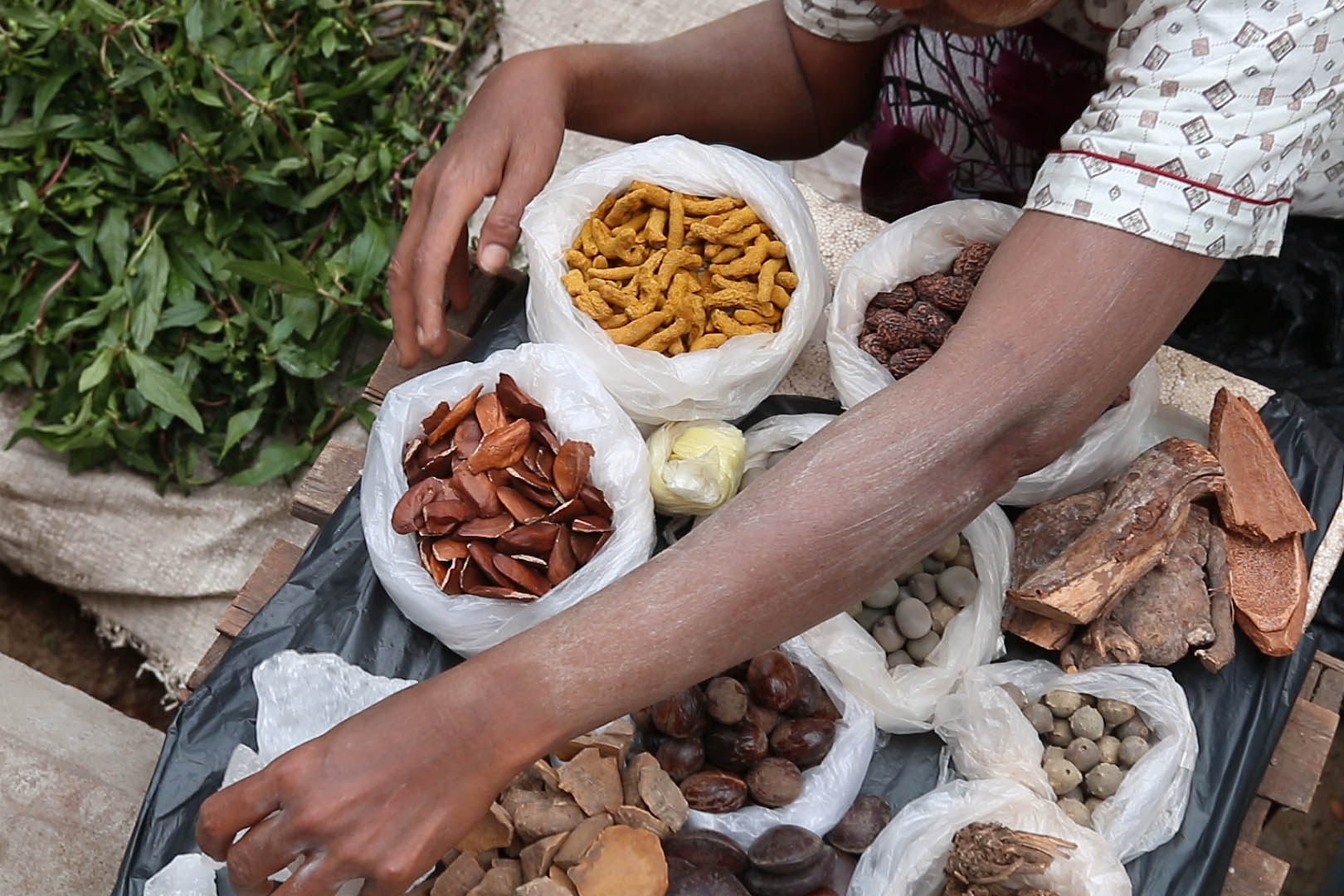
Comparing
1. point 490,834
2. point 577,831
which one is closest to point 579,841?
point 577,831

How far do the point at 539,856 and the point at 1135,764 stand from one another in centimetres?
82

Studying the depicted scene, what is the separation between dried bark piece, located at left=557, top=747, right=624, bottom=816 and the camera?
1.36 meters

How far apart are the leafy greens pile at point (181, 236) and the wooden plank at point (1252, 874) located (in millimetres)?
1772

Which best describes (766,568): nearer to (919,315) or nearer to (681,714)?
(681,714)

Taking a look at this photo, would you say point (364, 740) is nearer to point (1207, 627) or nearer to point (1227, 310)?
point (1207, 627)

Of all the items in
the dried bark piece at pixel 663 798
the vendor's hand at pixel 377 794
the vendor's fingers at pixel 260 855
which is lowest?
the dried bark piece at pixel 663 798

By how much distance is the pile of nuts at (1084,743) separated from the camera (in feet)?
4.84

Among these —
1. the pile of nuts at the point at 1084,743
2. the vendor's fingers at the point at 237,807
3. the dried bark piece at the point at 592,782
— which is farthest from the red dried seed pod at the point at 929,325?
the vendor's fingers at the point at 237,807

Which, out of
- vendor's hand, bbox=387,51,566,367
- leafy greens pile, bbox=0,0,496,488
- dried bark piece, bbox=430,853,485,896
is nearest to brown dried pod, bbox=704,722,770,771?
dried bark piece, bbox=430,853,485,896

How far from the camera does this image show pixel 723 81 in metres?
1.85

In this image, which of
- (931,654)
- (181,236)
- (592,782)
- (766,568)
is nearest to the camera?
(766,568)

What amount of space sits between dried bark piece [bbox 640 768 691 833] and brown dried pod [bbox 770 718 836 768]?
0.53 ft

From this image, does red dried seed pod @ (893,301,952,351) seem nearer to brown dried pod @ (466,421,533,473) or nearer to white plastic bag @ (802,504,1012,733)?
white plastic bag @ (802,504,1012,733)

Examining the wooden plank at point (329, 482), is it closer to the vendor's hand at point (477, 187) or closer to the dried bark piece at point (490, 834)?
the vendor's hand at point (477, 187)
